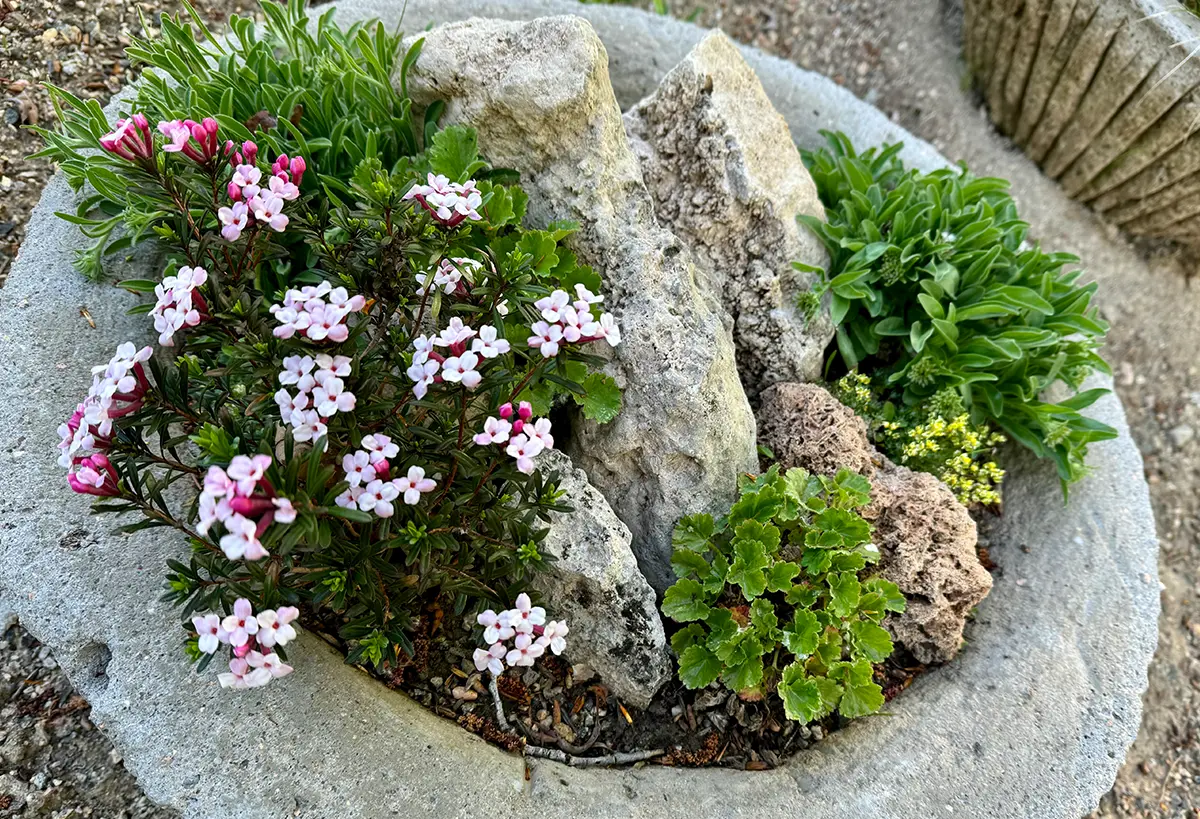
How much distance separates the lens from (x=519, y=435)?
5.19 feet

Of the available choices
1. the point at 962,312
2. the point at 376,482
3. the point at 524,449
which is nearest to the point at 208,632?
the point at 376,482

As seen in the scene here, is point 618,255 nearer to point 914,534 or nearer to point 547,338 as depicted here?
point 547,338

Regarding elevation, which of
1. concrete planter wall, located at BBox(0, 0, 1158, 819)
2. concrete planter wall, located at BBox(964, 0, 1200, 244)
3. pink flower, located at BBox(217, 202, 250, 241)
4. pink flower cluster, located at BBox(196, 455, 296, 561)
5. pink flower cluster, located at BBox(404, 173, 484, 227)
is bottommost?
concrete planter wall, located at BBox(0, 0, 1158, 819)

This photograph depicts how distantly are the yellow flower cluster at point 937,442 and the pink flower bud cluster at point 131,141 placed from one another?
2.07 metres

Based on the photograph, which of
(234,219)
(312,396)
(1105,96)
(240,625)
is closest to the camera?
(240,625)

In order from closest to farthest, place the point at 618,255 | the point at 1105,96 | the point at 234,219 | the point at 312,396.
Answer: the point at 312,396, the point at 234,219, the point at 618,255, the point at 1105,96

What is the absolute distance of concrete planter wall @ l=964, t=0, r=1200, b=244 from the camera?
3002 millimetres

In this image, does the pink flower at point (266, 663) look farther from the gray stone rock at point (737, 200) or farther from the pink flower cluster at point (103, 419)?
the gray stone rock at point (737, 200)

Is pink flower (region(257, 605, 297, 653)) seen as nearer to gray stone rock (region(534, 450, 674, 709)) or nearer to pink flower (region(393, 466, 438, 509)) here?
pink flower (region(393, 466, 438, 509))

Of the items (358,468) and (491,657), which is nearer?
(358,468)

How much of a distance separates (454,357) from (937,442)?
5.53 feet

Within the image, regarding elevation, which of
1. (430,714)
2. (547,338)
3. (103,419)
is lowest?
(430,714)

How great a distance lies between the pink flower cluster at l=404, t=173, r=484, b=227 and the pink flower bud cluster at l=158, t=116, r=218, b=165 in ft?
1.42

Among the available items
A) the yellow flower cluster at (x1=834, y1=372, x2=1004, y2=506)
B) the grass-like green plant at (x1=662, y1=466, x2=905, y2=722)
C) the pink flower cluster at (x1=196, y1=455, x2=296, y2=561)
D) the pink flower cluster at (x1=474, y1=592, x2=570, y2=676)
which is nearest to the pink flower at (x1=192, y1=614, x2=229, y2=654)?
the pink flower cluster at (x1=196, y1=455, x2=296, y2=561)
